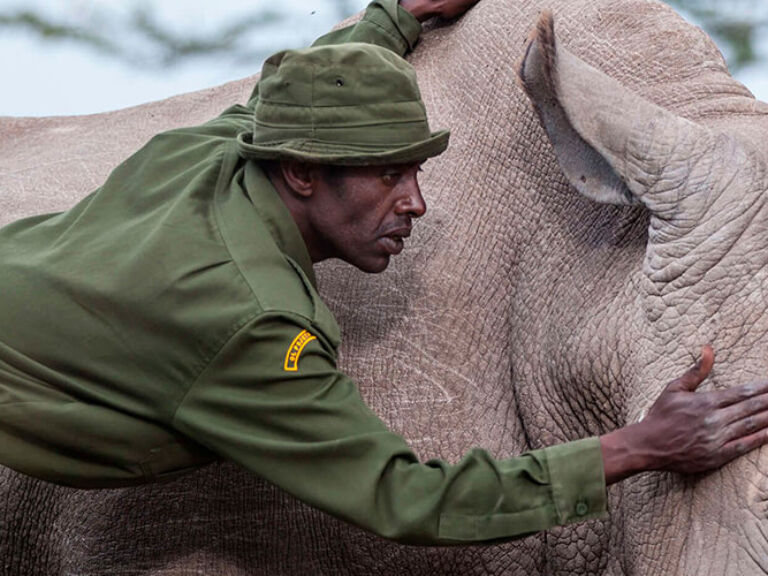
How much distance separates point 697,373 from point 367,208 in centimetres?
75

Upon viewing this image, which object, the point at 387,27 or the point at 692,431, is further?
the point at 387,27

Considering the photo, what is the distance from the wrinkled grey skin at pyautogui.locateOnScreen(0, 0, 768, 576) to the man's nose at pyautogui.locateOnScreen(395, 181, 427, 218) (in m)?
0.34

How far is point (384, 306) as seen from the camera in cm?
337

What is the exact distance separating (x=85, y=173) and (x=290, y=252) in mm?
1471

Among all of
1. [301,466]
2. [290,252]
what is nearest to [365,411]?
[301,466]

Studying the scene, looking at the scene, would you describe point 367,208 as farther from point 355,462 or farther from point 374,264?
point 355,462

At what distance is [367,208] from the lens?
116 inches

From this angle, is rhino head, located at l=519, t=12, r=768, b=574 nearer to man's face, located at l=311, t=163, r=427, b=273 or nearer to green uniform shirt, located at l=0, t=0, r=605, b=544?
green uniform shirt, located at l=0, t=0, r=605, b=544

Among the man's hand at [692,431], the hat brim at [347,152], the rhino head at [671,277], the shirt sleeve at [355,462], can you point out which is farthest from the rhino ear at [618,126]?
the shirt sleeve at [355,462]

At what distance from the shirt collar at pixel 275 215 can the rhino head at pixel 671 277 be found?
575 millimetres

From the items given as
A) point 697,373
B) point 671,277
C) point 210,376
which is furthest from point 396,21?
point 697,373

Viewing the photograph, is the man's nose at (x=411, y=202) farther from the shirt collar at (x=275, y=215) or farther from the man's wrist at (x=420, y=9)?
the man's wrist at (x=420, y=9)

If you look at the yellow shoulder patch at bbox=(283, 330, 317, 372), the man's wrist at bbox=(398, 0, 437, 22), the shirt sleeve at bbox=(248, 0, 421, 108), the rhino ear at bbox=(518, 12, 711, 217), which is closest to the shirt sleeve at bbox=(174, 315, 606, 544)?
the yellow shoulder patch at bbox=(283, 330, 317, 372)

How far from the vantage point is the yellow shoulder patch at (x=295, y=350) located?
8.83ft
